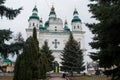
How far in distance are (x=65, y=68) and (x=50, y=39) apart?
19.2 m

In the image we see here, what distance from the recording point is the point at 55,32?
70.1 m

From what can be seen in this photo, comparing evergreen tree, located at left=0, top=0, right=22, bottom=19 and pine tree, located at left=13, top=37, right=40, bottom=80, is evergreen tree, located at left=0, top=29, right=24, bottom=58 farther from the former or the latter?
pine tree, located at left=13, top=37, right=40, bottom=80

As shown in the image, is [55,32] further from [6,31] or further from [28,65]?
[6,31]

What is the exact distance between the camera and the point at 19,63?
21094mm

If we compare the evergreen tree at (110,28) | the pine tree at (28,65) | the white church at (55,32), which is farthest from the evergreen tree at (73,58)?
the evergreen tree at (110,28)

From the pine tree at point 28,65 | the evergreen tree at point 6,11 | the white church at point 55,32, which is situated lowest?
the pine tree at point 28,65

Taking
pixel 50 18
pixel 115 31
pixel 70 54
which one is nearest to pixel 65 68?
pixel 70 54

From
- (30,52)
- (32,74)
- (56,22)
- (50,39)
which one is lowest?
(32,74)

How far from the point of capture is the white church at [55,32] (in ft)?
225

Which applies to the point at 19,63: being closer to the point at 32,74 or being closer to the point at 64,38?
the point at 32,74

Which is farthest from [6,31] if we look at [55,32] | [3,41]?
[55,32]

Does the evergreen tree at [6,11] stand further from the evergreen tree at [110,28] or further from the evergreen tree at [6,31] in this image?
the evergreen tree at [110,28]

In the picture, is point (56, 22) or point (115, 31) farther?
point (56, 22)

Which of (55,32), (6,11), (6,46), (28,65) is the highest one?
(55,32)
